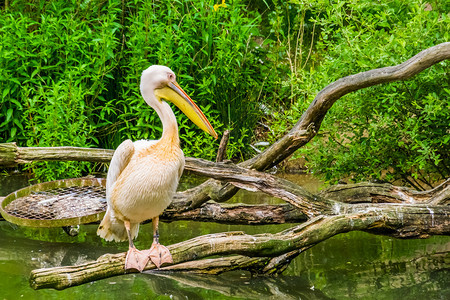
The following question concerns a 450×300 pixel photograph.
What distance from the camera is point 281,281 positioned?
4.09 m

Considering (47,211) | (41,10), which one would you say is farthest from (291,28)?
(47,211)

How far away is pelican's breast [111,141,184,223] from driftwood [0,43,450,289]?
0.38 meters

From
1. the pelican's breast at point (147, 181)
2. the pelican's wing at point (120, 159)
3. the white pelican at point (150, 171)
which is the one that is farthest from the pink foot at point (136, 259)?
the pelican's wing at point (120, 159)

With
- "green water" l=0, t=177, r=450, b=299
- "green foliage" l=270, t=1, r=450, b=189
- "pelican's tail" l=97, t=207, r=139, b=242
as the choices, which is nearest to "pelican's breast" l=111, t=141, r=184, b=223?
"pelican's tail" l=97, t=207, r=139, b=242

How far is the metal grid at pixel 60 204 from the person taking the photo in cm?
459

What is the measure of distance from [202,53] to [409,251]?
11.4ft

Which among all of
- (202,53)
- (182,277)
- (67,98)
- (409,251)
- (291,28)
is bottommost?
(182,277)

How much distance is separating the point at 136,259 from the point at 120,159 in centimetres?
62

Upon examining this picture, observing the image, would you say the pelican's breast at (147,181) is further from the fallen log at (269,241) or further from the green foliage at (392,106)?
the green foliage at (392,106)

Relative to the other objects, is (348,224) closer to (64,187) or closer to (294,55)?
(64,187)

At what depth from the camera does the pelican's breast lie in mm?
3592

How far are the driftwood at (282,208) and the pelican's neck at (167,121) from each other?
57 centimetres

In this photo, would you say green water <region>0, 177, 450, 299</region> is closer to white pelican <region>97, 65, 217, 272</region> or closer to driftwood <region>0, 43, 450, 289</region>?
driftwood <region>0, 43, 450, 289</region>

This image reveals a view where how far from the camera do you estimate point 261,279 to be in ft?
13.4
